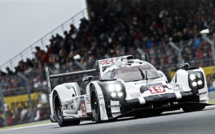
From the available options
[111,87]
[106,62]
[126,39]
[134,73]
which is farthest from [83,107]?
[126,39]

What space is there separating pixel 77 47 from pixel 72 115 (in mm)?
14672

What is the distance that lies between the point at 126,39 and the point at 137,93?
1395 centimetres

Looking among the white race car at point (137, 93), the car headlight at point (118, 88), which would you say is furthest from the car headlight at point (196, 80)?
the car headlight at point (118, 88)

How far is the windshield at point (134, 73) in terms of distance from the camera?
1033cm

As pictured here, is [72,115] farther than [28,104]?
No

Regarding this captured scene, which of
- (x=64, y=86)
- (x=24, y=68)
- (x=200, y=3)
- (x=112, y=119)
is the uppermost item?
(x=200, y=3)

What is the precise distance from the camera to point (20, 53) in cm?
2825

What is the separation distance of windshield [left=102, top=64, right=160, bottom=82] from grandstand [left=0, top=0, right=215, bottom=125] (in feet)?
17.6

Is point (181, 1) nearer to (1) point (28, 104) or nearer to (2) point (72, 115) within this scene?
(1) point (28, 104)

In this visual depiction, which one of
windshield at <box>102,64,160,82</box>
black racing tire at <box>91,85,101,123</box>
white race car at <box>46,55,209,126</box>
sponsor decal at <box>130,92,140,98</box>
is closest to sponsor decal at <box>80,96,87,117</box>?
white race car at <box>46,55,209,126</box>

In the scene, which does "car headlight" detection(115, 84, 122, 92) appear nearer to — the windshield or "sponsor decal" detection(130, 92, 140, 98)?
"sponsor decal" detection(130, 92, 140, 98)

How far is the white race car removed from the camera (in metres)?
9.08

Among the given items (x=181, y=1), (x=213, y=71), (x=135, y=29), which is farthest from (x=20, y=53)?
(x=213, y=71)

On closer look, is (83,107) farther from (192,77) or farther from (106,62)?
(192,77)
